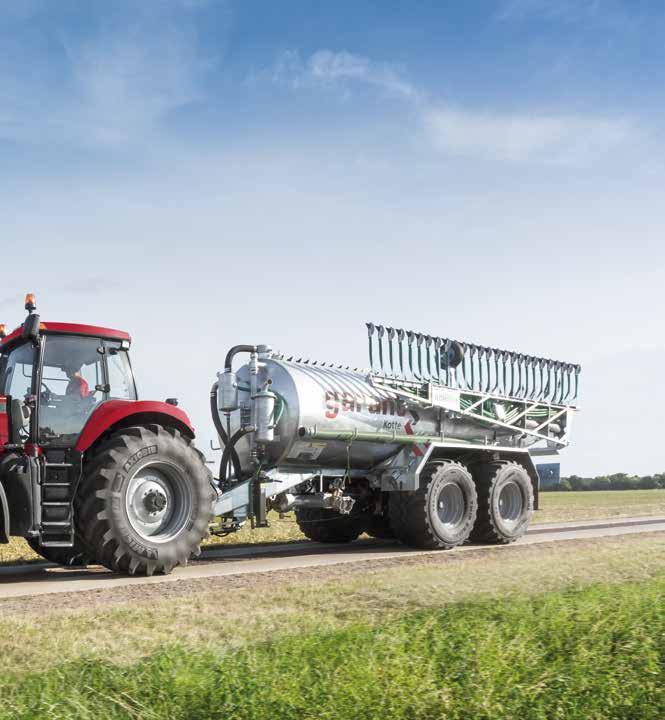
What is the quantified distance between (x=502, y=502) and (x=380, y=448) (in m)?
2.84

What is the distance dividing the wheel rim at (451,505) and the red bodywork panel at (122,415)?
5.30m

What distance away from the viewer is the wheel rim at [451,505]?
14344mm

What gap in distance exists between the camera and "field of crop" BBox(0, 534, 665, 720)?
13.9ft

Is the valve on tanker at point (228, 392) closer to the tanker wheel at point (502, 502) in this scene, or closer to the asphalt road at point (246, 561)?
the asphalt road at point (246, 561)

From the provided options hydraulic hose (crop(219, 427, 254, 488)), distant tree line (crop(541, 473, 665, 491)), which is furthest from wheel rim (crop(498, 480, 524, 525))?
distant tree line (crop(541, 473, 665, 491))

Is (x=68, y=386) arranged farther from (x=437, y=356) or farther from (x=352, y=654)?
(x=437, y=356)

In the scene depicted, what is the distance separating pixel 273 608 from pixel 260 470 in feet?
18.4

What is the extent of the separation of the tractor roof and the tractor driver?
45cm

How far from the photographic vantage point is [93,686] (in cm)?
441

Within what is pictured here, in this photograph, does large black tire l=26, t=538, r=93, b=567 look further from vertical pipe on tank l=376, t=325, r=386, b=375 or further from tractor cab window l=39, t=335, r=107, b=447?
vertical pipe on tank l=376, t=325, r=386, b=375

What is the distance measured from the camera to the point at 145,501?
1014 cm

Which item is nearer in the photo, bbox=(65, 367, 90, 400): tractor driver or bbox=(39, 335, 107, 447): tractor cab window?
bbox=(39, 335, 107, 447): tractor cab window

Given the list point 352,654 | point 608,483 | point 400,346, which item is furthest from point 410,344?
point 608,483

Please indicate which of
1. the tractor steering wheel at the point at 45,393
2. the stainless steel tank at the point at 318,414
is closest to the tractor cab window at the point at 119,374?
the tractor steering wheel at the point at 45,393
